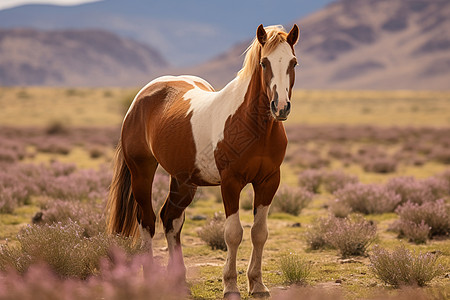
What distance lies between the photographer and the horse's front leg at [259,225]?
5332 mm

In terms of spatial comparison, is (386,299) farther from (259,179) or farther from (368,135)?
(368,135)

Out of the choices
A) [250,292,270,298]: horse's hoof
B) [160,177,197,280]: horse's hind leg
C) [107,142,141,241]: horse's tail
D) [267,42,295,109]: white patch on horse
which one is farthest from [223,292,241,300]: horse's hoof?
[267,42,295,109]: white patch on horse

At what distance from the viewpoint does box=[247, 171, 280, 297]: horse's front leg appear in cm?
533

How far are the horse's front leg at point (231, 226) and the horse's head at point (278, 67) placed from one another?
93cm

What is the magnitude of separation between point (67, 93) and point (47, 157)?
190ft

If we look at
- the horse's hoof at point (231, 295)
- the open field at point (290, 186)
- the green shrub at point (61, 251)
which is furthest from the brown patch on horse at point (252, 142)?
the green shrub at point (61, 251)

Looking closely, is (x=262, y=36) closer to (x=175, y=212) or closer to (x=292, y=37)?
(x=292, y=37)

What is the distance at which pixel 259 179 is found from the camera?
5.26 m

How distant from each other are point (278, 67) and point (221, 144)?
101cm

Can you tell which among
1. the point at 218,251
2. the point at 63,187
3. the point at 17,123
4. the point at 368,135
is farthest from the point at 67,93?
the point at 218,251

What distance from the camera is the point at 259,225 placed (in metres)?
5.39

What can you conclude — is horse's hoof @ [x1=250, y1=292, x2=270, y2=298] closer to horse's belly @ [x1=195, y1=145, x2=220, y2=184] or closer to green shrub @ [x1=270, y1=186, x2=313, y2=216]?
horse's belly @ [x1=195, y1=145, x2=220, y2=184]

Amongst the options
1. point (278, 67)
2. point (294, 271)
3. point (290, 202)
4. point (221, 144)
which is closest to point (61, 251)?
point (221, 144)

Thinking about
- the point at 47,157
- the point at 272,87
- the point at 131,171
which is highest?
the point at 272,87
